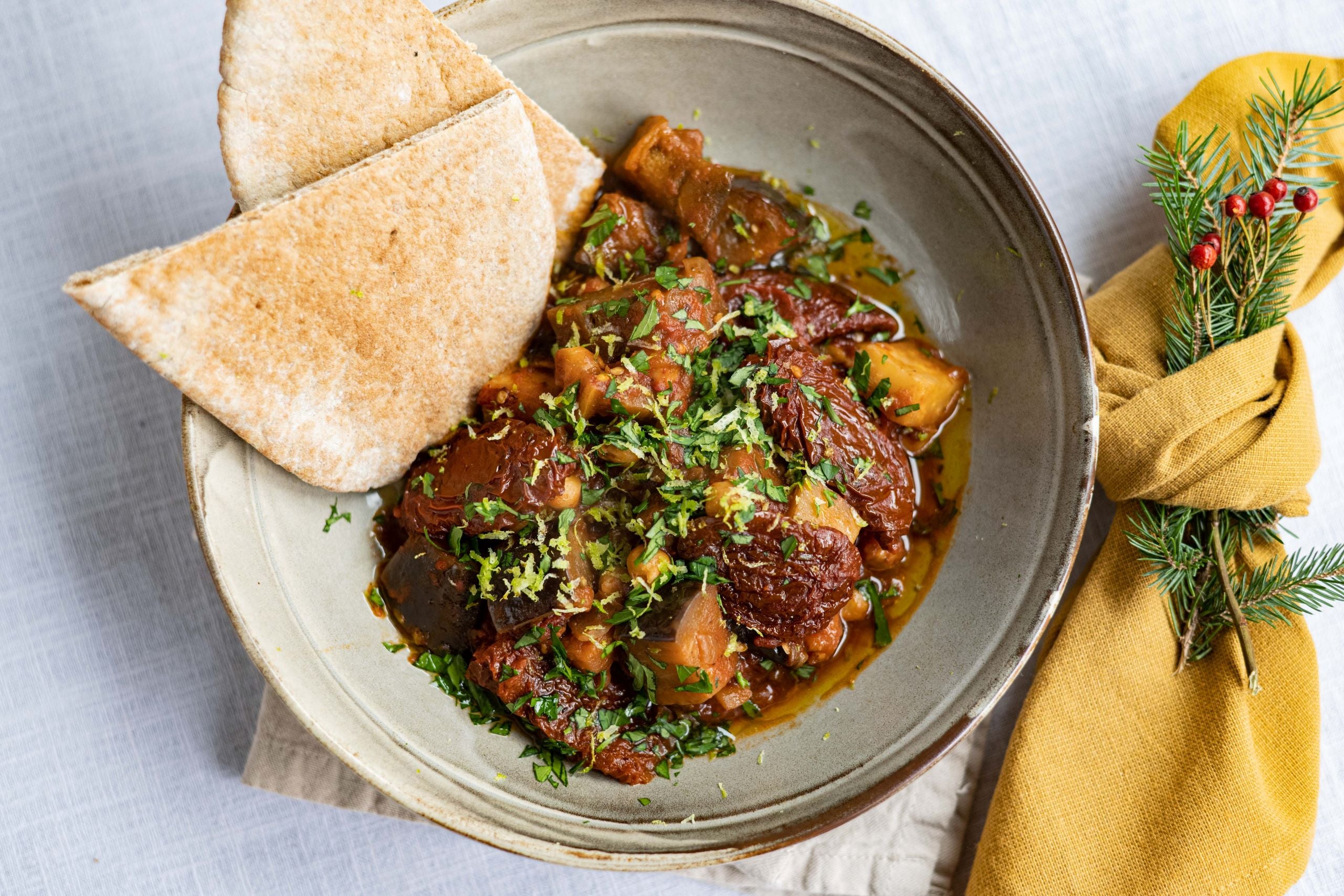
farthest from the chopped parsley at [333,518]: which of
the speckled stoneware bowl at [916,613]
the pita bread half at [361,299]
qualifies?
the pita bread half at [361,299]

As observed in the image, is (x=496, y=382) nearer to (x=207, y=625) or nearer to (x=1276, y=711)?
(x=207, y=625)

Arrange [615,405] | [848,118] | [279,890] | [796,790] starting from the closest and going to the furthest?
[615,405], [796,790], [848,118], [279,890]

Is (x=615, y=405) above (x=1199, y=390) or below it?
below

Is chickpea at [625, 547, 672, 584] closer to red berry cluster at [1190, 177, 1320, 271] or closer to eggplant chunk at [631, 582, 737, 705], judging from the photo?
eggplant chunk at [631, 582, 737, 705]

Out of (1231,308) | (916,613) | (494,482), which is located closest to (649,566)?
(494,482)

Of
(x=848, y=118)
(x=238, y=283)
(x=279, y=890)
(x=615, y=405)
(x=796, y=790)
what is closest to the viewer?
(x=238, y=283)

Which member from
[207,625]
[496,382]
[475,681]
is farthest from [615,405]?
[207,625]

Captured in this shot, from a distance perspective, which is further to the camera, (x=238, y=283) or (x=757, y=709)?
(x=757, y=709)

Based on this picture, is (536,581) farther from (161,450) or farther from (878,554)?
(161,450)
